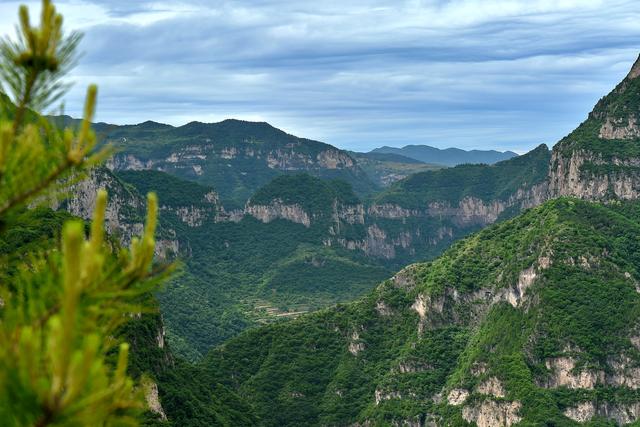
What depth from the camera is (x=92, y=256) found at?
38.7 feet

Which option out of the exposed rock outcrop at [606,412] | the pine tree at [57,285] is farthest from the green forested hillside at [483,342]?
the pine tree at [57,285]

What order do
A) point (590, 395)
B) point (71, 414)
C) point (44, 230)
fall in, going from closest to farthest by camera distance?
point (71, 414), point (44, 230), point (590, 395)

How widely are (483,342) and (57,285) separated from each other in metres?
138

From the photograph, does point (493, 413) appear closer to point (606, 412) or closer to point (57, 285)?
point (606, 412)

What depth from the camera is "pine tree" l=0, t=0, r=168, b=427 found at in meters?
11.0

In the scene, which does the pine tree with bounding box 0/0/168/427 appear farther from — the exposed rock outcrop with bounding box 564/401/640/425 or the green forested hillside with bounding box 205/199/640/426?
the exposed rock outcrop with bounding box 564/401/640/425

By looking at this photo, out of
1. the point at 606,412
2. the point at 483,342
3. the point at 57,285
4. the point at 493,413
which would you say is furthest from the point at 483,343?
the point at 57,285

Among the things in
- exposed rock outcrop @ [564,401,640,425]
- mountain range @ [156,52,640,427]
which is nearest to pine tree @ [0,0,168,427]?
mountain range @ [156,52,640,427]

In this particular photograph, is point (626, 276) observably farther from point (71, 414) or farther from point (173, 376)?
point (71, 414)

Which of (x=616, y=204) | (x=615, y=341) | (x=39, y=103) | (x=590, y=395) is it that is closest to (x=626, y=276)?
(x=615, y=341)

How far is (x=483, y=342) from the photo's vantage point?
477 feet

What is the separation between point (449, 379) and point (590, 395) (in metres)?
30.0

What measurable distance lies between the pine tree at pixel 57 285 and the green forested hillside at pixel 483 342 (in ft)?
376

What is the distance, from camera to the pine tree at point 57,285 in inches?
433
